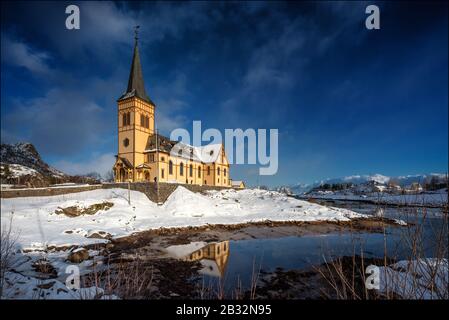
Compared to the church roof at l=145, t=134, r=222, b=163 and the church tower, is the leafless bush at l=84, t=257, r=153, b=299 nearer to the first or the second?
the church roof at l=145, t=134, r=222, b=163

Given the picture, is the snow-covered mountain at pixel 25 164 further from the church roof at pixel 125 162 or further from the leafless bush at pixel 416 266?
the church roof at pixel 125 162

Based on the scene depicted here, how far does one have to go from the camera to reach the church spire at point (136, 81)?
3632 cm

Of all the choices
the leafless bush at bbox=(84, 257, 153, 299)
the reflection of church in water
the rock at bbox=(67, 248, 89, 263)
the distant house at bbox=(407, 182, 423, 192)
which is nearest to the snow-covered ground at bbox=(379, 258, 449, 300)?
the distant house at bbox=(407, 182, 423, 192)

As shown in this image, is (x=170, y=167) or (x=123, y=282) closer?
(x=123, y=282)

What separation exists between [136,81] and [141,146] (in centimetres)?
1155

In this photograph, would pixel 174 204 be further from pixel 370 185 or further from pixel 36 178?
pixel 370 185

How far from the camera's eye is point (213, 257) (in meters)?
11.4

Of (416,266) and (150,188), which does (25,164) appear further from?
(150,188)

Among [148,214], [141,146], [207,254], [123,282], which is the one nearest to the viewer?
[123,282]

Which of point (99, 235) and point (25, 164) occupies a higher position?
point (25, 164)

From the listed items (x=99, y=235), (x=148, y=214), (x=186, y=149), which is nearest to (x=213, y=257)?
(x=99, y=235)

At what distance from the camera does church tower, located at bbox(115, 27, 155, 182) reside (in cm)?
3397

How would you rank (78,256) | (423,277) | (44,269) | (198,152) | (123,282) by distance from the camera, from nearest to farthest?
(423,277)
(123,282)
(44,269)
(78,256)
(198,152)

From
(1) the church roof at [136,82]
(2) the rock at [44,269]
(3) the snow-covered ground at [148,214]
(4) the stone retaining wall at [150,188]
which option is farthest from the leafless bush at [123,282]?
(1) the church roof at [136,82]
